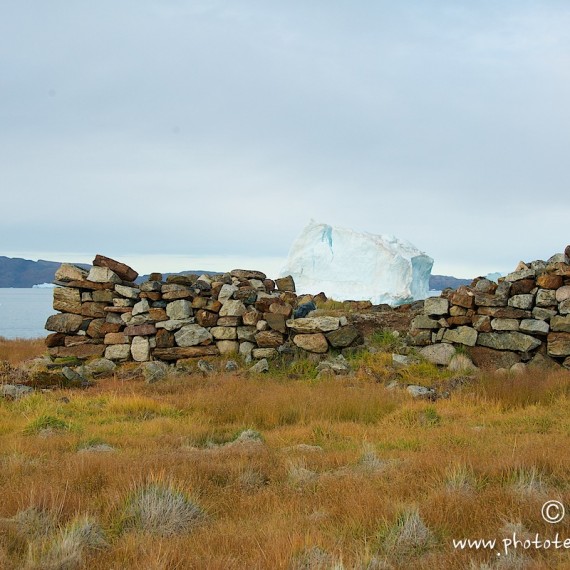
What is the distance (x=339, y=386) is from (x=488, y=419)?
339cm

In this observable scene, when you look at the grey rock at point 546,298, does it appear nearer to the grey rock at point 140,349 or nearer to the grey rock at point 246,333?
the grey rock at point 246,333

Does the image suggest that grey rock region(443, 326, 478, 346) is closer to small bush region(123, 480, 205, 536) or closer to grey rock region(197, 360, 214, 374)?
grey rock region(197, 360, 214, 374)

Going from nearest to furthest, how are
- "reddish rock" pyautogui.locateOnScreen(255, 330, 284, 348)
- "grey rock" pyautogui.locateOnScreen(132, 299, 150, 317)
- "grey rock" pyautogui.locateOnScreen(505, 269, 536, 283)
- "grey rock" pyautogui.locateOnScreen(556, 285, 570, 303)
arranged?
1. "grey rock" pyautogui.locateOnScreen(556, 285, 570, 303)
2. "grey rock" pyautogui.locateOnScreen(505, 269, 536, 283)
3. "reddish rock" pyautogui.locateOnScreen(255, 330, 284, 348)
4. "grey rock" pyautogui.locateOnScreen(132, 299, 150, 317)

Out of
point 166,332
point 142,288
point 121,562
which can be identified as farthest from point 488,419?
point 142,288

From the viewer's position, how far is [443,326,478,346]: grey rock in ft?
45.3

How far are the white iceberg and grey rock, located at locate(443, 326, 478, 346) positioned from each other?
1990 cm

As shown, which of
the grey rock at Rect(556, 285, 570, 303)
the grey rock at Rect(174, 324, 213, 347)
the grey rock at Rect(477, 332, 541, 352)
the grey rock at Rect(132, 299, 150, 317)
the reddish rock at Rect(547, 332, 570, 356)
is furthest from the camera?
the grey rock at Rect(132, 299, 150, 317)

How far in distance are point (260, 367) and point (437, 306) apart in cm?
447

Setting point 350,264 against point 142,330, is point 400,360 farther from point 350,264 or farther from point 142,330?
point 350,264

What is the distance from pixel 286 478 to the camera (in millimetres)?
6191

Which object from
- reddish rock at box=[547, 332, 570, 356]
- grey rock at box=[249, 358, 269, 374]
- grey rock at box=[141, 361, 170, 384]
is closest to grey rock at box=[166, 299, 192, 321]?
grey rock at box=[141, 361, 170, 384]

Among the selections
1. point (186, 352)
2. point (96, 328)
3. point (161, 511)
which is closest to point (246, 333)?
point (186, 352)

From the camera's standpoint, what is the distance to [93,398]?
10.9m

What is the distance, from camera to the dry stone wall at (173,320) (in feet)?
47.9
